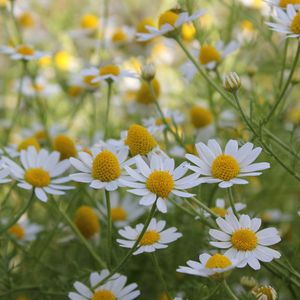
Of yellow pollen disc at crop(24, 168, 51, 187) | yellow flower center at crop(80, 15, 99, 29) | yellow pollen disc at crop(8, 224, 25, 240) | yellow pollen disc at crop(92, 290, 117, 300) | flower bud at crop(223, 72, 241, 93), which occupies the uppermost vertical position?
flower bud at crop(223, 72, 241, 93)

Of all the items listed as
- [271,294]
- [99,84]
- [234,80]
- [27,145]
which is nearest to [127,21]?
[99,84]

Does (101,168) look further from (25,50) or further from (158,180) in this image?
(25,50)

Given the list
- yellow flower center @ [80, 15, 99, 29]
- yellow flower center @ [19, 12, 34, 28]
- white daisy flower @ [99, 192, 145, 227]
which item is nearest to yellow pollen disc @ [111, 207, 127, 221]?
white daisy flower @ [99, 192, 145, 227]

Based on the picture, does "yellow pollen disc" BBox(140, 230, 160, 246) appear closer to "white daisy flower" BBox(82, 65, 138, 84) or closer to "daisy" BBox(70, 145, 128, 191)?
"daisy" BBox(70, 145, 128, 191)

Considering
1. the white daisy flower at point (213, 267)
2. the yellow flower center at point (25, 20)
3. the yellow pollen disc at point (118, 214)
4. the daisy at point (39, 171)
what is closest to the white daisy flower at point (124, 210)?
the yellow pollen disc at point (118, 214)

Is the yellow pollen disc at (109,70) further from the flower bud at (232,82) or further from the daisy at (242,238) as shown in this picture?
the daisy at (242,238)

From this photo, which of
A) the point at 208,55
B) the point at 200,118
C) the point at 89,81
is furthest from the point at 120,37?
the point at 208,55

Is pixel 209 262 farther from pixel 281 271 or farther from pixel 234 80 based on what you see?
pixel 234 80
